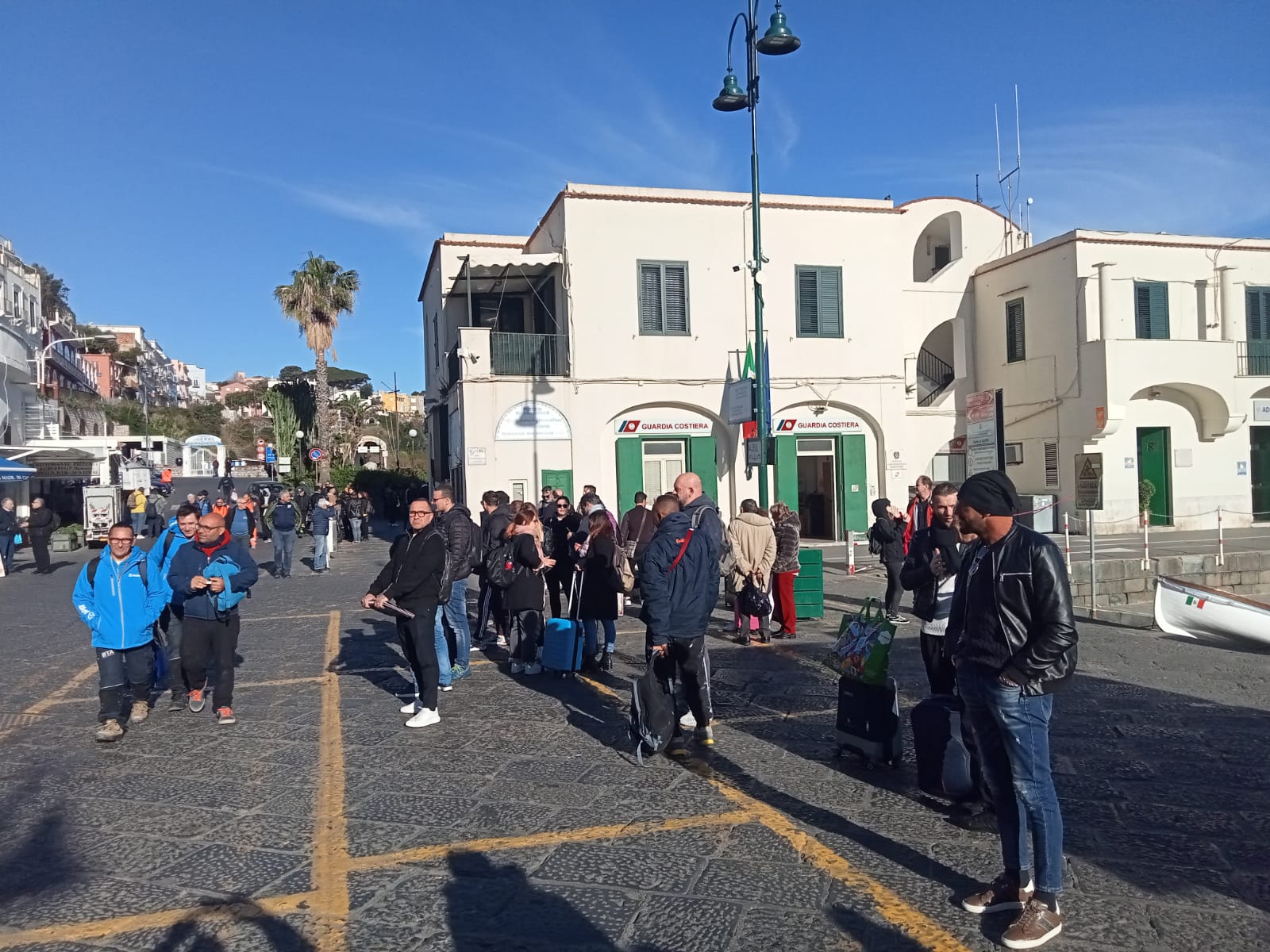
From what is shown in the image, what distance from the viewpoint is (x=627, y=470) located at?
71.9ft

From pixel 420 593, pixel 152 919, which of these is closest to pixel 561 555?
pixel 420 593

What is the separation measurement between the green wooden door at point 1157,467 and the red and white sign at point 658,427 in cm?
1121

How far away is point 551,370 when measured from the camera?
21.8m

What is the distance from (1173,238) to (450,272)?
18052 mm

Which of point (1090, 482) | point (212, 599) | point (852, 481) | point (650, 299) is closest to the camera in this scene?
point (212, 599)

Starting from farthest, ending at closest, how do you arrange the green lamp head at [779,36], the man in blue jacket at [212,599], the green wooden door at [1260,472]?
the green wooden door at [1260,472], the green lamp head at [779,36], the man in blue jacket at [212,599]

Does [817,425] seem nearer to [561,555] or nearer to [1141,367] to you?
[1141,367]

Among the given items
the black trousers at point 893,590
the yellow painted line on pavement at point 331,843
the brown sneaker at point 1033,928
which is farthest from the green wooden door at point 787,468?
the brown sneaker at point 1033,928

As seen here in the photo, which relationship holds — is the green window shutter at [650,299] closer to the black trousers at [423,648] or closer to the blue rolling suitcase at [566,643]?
the blue rolling suitcase at [566,643]

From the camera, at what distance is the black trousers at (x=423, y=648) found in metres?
6.76

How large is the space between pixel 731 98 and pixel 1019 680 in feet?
42.0

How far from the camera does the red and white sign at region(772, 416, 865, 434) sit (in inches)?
886

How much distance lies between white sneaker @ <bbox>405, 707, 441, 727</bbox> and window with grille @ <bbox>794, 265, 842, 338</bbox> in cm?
1706

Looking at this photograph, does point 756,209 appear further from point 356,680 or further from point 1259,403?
point 1259,403
